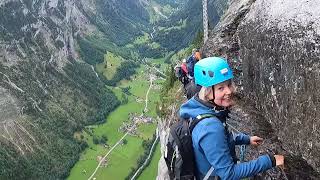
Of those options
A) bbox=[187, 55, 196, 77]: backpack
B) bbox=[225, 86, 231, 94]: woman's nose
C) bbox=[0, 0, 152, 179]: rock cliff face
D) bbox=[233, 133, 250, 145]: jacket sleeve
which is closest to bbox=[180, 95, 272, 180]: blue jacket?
bbox=[225, 86, 231, 94]: woman's nose

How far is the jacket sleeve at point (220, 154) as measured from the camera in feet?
30.2

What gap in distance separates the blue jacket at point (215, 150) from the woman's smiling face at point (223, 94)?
18 centimetres

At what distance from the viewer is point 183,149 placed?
9672 millimetres

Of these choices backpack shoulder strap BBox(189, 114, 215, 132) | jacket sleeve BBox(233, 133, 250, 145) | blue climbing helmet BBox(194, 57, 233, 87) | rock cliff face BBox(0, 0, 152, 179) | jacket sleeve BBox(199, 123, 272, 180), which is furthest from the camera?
rock cliff face BBox(0, 0, 152, 179)

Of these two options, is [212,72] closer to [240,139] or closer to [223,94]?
[223,94]

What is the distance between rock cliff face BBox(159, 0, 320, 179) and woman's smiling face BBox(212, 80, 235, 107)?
3.54 metres

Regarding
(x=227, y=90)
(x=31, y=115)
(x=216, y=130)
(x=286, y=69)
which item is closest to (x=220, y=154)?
(x=216, y=130)

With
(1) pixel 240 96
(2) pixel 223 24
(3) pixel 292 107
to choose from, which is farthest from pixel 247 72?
(2) pixel 223 24

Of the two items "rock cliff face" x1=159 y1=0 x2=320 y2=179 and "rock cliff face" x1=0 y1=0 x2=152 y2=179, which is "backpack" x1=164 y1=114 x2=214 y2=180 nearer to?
"rock cliff face" x1=159 y1=0 x2=320 y2=179

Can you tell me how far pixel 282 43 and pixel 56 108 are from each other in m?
178

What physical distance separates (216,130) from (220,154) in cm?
45

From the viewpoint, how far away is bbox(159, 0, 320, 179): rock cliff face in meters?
12.5

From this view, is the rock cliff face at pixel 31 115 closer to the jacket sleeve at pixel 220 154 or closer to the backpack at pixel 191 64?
the backpack at pixel 191 64

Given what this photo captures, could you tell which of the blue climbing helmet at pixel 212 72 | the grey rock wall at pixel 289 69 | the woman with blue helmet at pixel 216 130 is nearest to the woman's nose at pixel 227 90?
the woman with blue helmet at pixel 216 130
